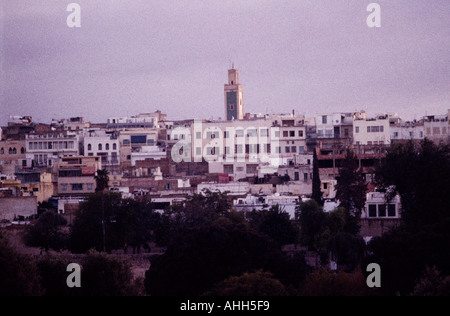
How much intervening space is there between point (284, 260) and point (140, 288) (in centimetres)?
249

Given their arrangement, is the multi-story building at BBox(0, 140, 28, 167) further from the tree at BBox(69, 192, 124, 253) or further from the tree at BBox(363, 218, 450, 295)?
the tree at BBox(363, 218, 450, 295)

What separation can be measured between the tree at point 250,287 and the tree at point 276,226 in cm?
902

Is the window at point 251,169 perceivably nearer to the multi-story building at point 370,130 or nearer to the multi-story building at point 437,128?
the multi-story building at point 370,130

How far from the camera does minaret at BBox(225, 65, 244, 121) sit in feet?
163

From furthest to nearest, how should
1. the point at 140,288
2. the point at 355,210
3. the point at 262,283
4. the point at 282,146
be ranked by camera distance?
the point at 282,146
the point at 355,210
the point at 140,288
the point at 262,283

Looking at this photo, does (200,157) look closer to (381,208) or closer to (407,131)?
(407,131)

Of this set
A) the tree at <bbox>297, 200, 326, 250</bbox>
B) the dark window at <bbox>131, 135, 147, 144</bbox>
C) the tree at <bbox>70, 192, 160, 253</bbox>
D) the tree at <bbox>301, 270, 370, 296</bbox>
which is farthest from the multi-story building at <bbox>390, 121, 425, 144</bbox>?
the tree at <bbox>301, 270, 370, 296</bbox>

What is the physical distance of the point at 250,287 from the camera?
12875 mm

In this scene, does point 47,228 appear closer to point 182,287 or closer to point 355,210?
point 355,210

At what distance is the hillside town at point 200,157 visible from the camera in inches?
1128

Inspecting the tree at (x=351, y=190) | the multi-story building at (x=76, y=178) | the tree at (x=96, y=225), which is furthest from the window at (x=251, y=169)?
the tree at (x=96, y=225)
